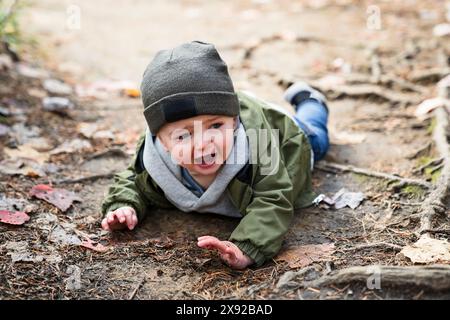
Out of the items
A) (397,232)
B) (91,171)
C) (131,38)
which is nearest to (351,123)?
(397,232)

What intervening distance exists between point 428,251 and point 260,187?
2.82 feet

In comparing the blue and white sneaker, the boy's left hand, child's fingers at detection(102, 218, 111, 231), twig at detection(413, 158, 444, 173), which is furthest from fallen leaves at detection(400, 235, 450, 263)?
the blue and white sneaker

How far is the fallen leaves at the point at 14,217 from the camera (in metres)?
2.78

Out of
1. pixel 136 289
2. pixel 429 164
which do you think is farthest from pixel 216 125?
pixel 429 164

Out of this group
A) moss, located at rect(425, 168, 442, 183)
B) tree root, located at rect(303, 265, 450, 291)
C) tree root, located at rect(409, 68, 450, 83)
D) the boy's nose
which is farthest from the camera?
tree root, located at rect(409, 68, 450, 83)

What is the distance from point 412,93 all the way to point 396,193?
178 centimetres

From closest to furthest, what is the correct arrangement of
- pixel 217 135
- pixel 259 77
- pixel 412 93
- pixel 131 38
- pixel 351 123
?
pixel 217 135
pixel 351 123
pixel 412 93
pixel 259 77
pixel 131 38

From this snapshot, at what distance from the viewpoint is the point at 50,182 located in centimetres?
337

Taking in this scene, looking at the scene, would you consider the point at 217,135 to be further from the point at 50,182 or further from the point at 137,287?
the point at 50,182

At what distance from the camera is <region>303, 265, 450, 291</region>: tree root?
81.7 inches

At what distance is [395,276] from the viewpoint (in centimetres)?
213

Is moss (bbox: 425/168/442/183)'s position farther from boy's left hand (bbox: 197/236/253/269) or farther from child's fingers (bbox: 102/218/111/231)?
child's fingers (bbox: 102/218/111/231)

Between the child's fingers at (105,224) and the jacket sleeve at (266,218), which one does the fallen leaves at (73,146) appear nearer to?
the child's fingers at (105,224)

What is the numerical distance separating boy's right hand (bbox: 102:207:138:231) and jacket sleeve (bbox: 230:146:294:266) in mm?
573
